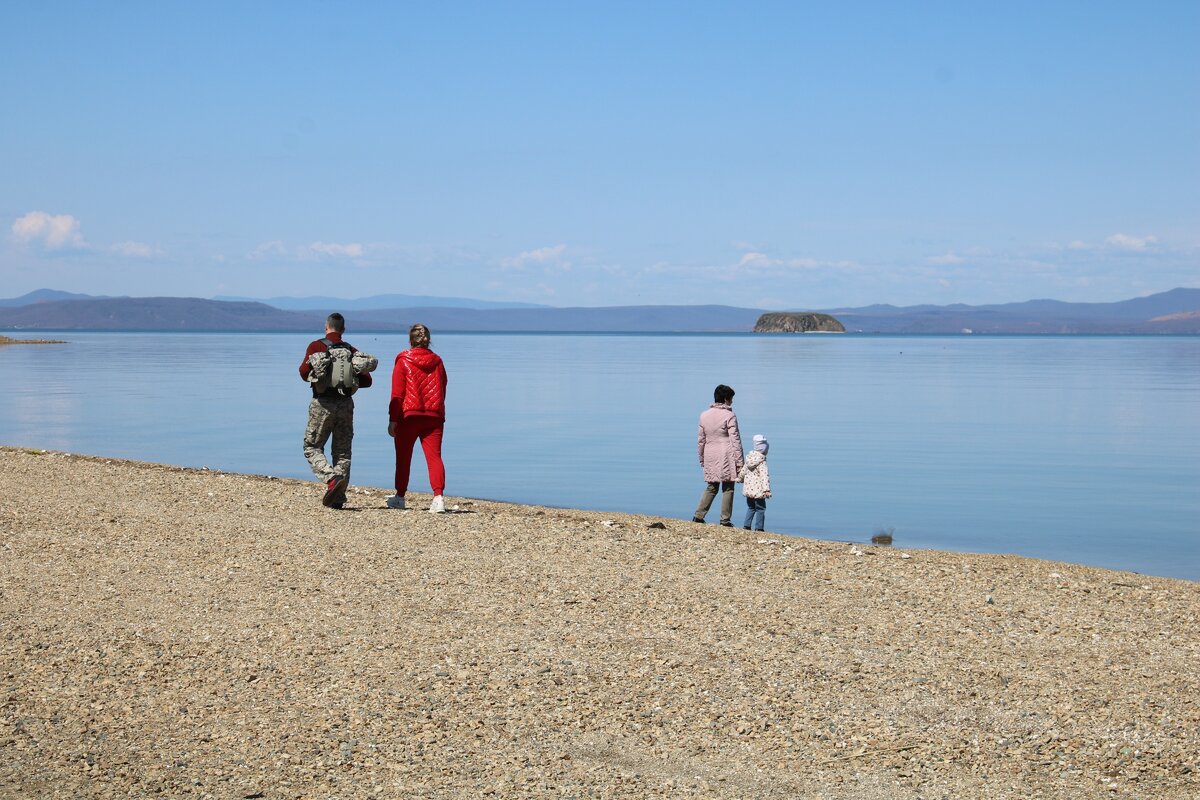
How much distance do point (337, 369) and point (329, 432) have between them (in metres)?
0.86

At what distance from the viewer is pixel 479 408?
38.9 m

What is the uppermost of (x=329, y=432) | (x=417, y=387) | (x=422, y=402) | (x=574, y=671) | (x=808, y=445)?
(x=417, y=387)

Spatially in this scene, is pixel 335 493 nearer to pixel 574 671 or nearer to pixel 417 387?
pixel 417 387

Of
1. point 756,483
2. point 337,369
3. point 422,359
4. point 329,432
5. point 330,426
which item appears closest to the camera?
point 337,369

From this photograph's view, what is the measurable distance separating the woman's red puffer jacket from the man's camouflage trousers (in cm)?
56

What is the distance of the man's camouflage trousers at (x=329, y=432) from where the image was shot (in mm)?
13641

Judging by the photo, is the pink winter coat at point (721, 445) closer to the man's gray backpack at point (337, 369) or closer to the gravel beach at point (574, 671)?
the gravel beach at point (574, 671)

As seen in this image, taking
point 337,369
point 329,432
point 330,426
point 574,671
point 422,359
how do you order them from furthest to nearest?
point 329,432 < point 330,426 < point 422,359 < point 337,369 < point 574,671

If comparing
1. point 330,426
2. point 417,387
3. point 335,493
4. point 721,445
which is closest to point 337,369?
point 330,426

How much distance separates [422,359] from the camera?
535 inches

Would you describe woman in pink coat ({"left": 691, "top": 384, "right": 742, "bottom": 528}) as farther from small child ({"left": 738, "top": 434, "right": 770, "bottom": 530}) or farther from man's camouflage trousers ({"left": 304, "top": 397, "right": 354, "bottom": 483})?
man's camouflage trousers ({"left": 304, "top": 397, "right": 354, "bottom": 483})

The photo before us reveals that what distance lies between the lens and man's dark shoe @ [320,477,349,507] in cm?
1377

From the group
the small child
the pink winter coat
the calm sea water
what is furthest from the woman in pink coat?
the calm sea water

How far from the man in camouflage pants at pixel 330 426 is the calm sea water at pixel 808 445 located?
1078mm
